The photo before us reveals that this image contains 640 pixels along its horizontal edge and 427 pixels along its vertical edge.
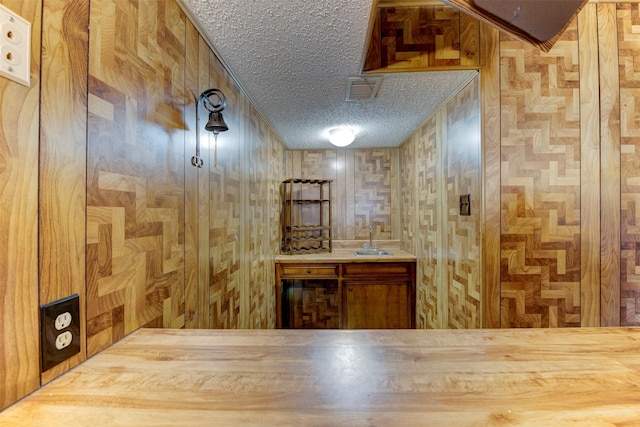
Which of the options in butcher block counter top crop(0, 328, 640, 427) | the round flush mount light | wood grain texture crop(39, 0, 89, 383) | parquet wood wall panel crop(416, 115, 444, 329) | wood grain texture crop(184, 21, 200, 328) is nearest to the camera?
butcher block counter top crop(0, 328, 640, 427)

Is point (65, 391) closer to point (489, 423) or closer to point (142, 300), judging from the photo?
point (142, 300)

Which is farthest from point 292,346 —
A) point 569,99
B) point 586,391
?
point 569,99

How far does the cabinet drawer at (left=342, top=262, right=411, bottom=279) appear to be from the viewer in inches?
107

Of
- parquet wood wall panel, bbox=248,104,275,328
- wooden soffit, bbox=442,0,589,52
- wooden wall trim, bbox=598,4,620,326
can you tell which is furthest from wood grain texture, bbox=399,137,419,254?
wooden soffit, bbox=442,0,589,52

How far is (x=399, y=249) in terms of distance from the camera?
3.27 metres

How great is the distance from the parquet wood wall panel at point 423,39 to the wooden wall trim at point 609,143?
0.71 m

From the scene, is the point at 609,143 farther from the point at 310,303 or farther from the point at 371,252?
the point at 310,303

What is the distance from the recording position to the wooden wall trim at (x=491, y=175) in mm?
1466

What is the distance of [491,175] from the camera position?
1.47 m

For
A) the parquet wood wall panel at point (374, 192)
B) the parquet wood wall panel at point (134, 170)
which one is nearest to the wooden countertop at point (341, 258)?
the parquet wood wall panel at point (374, 192)

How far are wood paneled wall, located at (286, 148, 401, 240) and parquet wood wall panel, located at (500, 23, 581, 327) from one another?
1845mm

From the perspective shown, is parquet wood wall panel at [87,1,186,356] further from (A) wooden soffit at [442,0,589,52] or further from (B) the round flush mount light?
(B) the round flush mount light

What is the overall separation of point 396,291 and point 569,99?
2001 millimetres

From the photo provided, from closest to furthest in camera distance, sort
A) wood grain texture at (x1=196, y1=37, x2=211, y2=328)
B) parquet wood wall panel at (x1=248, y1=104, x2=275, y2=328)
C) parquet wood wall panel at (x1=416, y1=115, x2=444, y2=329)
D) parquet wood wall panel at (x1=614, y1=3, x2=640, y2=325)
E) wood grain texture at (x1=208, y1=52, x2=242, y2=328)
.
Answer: wood grain texture at (x1=196, y1=37, x2=211, y2=328)
wood grain texture at (x1=208, y1=52, x2=242, y2=328)
parquet wood wall panel at (x1=614, y1=3, x2=640, y2=325)
parquet wood wall panel at (x1=248, y1=104, x2=275, y2=328)
parquet wood wall panel at (x1=416, y1=115, x2=444, y2=329)
